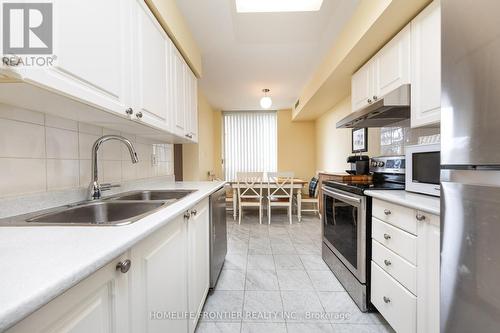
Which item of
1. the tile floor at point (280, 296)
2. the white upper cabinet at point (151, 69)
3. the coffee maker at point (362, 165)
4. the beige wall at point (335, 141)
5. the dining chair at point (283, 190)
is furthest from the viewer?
the dining chair at point (283, 190)

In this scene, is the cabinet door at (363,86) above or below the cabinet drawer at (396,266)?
above

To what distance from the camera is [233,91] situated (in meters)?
4.17

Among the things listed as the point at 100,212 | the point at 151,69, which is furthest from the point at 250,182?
the point at 100,212

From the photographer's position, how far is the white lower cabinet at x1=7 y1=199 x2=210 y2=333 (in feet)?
1.39

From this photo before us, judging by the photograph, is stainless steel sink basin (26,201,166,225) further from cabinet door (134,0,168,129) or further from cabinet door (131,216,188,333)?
cabinet door (134,0,168,129)

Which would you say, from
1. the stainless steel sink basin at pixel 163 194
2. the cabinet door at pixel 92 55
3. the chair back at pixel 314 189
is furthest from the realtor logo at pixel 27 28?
the chair back at pixel 314 189

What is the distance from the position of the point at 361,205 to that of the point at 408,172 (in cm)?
37

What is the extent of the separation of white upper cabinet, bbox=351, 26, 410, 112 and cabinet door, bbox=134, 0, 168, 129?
177 cm

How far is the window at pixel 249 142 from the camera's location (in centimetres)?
573

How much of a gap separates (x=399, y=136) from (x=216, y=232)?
2.05 metres

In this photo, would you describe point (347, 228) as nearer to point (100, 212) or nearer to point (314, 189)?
point (100, 212)

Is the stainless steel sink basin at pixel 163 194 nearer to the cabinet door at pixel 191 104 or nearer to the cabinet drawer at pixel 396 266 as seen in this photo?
the cabinet door at pixel 191 104

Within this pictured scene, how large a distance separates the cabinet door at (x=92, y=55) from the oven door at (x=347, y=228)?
1.63 m

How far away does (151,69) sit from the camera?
4.57 ft
